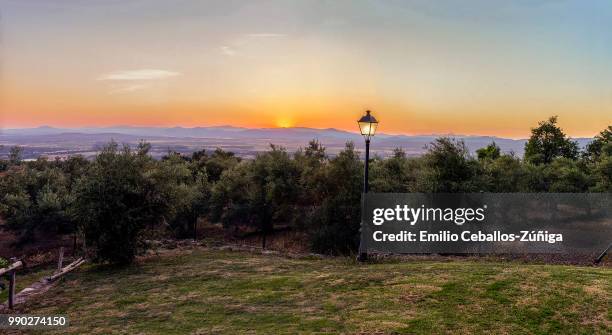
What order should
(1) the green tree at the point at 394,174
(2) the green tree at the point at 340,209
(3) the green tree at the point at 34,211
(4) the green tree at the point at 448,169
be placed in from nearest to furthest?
(4) the green tree at the point at 448,169 → (2) the green tree at the point at 340,209 → (1) the green tree at the point at 394,174 → (3) the green tree at the point at 34,211

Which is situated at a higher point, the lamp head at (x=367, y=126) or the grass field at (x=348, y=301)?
the lamp head at (x=367, y=126)

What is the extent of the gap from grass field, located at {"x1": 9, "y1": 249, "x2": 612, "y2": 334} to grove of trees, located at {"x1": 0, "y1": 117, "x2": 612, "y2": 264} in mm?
3917

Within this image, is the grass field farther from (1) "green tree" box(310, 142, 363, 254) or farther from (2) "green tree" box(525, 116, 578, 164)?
(2) "green tree" box(525, 116, 578, 164)

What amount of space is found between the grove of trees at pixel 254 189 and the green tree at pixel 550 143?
3916mm

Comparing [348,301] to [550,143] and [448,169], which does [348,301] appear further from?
[550,143]

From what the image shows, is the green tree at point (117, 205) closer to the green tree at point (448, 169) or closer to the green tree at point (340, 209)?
the green tree at point (340, 209)

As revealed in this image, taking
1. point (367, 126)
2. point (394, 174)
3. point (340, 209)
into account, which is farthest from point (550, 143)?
point (367, 126)

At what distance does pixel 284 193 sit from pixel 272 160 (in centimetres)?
300

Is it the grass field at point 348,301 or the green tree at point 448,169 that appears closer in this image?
the grass field at point 348,301

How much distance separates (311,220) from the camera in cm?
2328

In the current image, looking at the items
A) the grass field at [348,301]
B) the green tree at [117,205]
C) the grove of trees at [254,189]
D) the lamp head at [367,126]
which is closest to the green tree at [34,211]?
the grove of trees at [254,189]

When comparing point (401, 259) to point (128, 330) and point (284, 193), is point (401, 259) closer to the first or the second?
point (128, 330)

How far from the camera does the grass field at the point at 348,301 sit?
25.9ft

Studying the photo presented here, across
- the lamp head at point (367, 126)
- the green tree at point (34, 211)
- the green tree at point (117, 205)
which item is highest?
the lamp head at point (367, 126)
